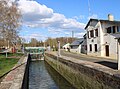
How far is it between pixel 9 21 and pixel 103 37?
1706cm

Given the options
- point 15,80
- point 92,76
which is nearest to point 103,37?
point 92,76

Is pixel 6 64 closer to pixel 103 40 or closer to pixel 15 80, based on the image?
pixel 15 80

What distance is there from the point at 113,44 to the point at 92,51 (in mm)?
7696

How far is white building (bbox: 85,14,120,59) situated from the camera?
3659cm

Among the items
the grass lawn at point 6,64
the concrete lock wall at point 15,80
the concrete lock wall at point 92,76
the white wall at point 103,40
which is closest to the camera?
the concrete lock wall at point 92,76

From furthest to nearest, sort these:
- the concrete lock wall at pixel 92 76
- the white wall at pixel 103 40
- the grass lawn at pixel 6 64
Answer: the white wall at pixel 103 40
the grass lawn at pixel 6 64
the concrete lock wall at pixel 92 76

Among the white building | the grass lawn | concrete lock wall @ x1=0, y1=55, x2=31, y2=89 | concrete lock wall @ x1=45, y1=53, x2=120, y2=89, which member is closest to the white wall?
the white building

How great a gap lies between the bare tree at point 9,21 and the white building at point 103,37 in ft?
46.9

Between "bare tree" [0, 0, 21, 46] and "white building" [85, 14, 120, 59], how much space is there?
1431 cm

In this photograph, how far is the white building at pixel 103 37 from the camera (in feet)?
120

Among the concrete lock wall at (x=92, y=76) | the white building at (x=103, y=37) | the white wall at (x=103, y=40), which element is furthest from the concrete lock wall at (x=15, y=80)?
the white wall at (x=103, y=40)

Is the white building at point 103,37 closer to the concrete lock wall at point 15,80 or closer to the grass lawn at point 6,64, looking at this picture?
the grass lawn at point 6,64

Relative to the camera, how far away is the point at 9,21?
41219 mm

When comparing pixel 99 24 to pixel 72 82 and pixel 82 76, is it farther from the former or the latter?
pixel 82 76
